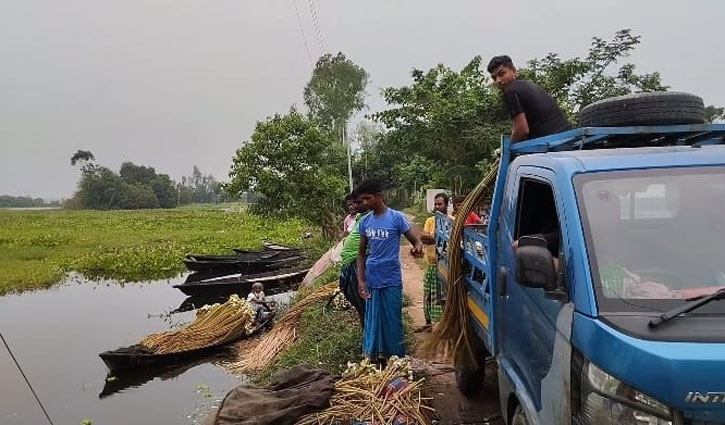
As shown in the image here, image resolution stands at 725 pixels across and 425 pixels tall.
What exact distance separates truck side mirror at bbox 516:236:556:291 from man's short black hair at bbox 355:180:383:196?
2.89 metres

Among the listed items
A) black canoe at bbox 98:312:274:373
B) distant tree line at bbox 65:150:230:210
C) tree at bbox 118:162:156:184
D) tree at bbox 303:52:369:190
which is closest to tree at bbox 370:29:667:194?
black canoe at bbox 98:312:274:373

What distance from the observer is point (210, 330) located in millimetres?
11062

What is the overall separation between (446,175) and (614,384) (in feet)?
60.0

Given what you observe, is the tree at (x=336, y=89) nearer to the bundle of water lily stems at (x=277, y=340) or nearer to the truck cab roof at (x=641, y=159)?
the bundle of water lily stems at (x=277, y=340)

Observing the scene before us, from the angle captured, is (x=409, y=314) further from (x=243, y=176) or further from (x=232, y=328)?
(x=243, y=176)

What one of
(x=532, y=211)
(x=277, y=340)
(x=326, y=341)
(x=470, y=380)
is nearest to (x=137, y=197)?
(x=277, y=340)

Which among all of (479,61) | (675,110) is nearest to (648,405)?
(675,110)

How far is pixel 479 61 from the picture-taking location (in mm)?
21109

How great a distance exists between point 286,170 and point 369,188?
15.4 metres

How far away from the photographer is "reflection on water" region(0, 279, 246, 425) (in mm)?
9211

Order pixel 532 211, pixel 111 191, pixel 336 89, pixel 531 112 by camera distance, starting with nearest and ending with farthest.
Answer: pixel 532 211
pixel 531 112
pixel 336 89
pixel 111 191

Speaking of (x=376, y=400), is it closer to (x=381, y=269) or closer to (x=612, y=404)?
(x=381, y=269)

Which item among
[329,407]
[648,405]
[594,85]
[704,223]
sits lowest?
[329,407]

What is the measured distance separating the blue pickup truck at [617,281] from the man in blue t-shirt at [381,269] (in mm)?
1891
